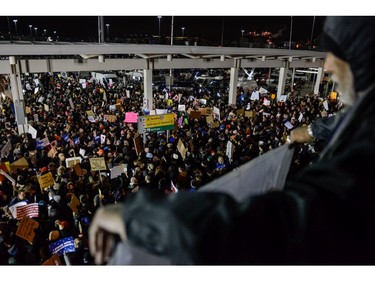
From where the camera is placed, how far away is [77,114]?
Result: 16391 millimetres

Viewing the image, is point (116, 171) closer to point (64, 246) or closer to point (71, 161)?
point (71, 161)

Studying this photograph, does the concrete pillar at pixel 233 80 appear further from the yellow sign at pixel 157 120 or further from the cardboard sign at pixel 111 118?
the yellow sign at pixel 157 120

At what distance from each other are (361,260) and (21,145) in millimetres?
12046

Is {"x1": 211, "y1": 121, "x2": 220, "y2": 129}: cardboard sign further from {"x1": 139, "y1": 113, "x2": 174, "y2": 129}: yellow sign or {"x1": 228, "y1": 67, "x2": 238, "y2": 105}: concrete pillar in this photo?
{"x1": 228, "y1": 67, "x2": 238, "y2": 105}: concrete pillar

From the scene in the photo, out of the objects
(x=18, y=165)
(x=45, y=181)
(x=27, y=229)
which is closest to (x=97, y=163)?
(x=45, y=181)

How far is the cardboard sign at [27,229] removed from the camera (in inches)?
212

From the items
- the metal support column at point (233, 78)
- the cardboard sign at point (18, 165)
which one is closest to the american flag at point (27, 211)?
the cardboard sign at point (18, 165)

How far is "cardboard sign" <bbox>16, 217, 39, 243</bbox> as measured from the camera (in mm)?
5387

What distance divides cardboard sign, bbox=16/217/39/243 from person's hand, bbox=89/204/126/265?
530 centimetres

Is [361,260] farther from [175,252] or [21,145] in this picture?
[21,145]

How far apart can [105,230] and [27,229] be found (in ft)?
17.9

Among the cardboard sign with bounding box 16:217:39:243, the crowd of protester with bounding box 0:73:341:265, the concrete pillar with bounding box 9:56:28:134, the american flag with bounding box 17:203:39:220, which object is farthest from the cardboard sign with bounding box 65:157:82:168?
the concrete pillar with bounding box 9:56:28:134

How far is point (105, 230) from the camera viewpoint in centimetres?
94

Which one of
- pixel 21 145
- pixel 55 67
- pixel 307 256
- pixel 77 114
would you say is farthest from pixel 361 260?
pixel 77 114
